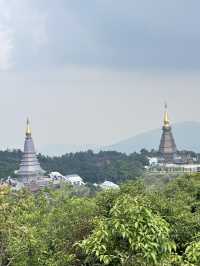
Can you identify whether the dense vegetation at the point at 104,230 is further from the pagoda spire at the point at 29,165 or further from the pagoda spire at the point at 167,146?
the pagoda spire at the point at 167,146

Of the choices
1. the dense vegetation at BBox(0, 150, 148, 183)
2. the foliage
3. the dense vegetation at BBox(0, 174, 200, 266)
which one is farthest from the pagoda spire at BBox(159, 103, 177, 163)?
the foliage

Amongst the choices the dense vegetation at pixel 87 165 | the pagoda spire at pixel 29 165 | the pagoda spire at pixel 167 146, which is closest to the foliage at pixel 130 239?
the pagoda spire at pixel 29 165

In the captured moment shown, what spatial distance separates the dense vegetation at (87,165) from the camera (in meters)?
101

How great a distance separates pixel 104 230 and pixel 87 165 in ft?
355

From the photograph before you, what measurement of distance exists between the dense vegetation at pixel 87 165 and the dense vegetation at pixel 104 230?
7571cm

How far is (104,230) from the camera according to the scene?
809 cm

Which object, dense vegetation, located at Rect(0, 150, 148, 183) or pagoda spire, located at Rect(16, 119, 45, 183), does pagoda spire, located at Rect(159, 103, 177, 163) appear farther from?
pagoda spire, located at Rect(16, 119, 45, 183)

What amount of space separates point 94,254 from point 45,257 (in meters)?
4.52

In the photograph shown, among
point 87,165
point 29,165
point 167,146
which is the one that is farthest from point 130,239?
point 87,165

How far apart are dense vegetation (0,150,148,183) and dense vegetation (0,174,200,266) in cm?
7571

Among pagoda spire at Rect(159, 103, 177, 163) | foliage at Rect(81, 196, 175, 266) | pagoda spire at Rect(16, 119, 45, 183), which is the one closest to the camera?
foliage at Rect(81, 196, 175, 266)

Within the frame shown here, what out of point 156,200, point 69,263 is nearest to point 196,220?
point 156,200

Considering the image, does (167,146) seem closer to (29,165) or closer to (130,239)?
(29,165)

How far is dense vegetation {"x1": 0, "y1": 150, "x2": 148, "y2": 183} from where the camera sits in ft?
331
